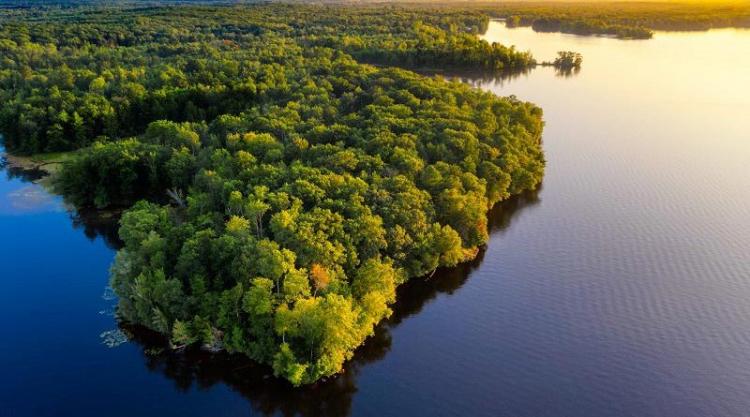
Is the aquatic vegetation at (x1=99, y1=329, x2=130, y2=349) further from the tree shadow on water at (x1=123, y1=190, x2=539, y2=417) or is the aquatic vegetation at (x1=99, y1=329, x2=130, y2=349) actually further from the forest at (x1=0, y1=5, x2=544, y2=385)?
the forest at (x1=0, y1=5, x2=544, y2=385)

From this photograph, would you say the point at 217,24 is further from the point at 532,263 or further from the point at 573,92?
the point at 532,263

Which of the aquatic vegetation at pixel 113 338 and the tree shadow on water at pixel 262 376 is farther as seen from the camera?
the aquatic vegetation at pixel 113 338

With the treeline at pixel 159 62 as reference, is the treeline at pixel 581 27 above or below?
above

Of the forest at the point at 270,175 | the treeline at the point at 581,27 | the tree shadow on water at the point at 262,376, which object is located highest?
the treeline at the point at 581,27

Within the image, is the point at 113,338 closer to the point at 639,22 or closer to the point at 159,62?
the point at 159,62

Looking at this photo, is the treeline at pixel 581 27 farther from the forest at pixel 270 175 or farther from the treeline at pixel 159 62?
the forest at pixel 270 175

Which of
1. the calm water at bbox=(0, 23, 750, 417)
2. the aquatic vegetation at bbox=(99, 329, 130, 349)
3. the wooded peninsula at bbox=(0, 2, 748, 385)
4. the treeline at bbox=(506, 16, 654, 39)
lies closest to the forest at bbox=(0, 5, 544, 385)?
the wooded peninsula at bbox=(0, 2, 748, 385)

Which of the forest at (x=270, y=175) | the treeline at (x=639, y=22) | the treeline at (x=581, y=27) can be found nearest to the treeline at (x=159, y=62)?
the forest at (x=270, y=175)
